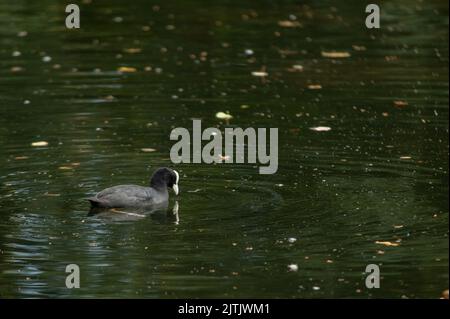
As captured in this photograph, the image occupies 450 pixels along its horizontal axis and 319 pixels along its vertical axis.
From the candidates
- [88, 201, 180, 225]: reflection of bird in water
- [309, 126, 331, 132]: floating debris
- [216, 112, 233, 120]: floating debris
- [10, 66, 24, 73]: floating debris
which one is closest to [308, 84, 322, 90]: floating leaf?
[216, 112, 233, 120]: floating debris

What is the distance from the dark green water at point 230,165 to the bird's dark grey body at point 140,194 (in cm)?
23

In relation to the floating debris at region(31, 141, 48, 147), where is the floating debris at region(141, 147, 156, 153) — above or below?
below

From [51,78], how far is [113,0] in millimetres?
6562

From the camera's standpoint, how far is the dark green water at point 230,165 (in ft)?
31.0

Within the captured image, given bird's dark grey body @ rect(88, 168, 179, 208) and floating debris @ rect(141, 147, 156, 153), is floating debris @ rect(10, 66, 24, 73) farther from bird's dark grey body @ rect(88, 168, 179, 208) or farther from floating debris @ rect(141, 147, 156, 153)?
bird's dark grey body @ rect(88, 168, 179, 208)

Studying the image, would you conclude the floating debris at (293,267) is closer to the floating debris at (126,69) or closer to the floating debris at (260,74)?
the floating debris at (260,74)

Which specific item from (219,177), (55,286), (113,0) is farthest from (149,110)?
(113,0)

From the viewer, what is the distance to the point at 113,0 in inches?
918

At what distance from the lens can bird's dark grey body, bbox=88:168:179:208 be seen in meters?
11.0

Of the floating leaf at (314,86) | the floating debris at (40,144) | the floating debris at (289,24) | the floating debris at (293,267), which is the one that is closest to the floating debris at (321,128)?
the floating leaf at (314,86)

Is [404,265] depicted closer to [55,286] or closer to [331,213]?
[331,213]

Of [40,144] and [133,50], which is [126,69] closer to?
[133,50]

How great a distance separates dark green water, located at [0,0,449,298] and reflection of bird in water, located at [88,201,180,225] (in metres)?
0.07

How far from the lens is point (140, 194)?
11148 millimetres
